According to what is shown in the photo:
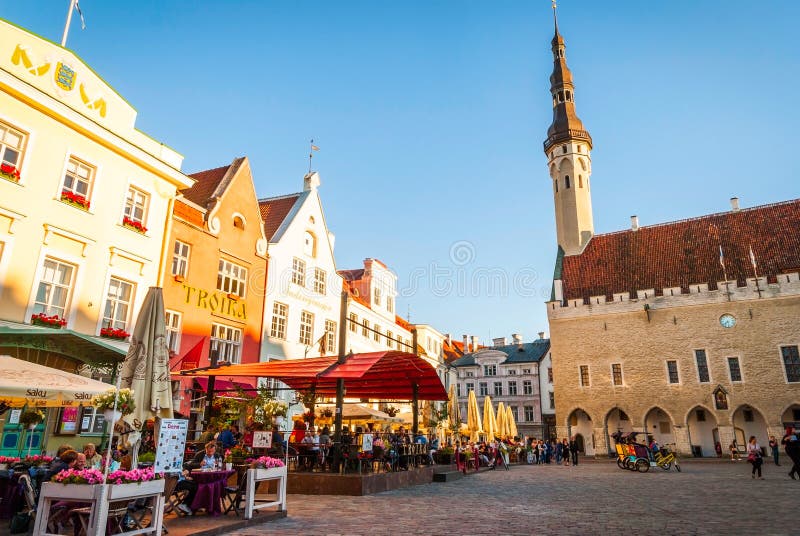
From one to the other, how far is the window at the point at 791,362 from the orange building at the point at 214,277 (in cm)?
3425

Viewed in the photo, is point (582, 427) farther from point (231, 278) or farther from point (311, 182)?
point (231, 278)

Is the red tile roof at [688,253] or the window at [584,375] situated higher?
the red tile roof at [688,253]

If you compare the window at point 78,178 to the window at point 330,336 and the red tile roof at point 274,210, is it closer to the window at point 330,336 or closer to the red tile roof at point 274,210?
the red tile roof at point 274,210

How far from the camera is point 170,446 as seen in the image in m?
7.39

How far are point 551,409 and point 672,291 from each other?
2371cm

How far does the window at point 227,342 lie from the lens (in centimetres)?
2139

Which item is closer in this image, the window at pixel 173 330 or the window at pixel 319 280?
the window at pixel 173 330

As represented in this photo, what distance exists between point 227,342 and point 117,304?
221 inches

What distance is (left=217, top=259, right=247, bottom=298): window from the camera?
22.1 m

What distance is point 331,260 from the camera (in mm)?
30828

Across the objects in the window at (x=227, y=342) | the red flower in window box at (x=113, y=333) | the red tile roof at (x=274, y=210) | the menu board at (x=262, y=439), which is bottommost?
the menu board at (x=262, y=439)

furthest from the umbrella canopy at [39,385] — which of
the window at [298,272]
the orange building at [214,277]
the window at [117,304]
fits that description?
the window at [298,272]

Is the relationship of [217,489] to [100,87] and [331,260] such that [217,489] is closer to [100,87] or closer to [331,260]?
[100,87]

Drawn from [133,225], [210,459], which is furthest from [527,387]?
[210,459]
